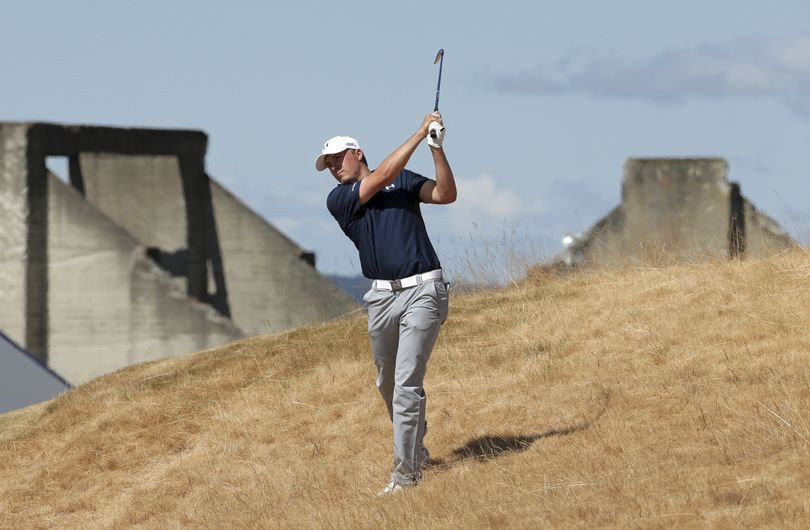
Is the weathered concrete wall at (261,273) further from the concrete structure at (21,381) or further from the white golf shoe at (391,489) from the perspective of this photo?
the white golf shoe at (391,489)

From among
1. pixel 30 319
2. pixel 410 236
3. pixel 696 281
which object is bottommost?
pixel 30 319

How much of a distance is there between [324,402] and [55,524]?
288cm

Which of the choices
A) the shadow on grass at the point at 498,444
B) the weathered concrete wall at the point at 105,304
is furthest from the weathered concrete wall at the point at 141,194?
the shadow on grass at the point at 498,444

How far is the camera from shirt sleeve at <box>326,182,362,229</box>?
32.0ft

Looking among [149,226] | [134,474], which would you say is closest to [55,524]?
[134,474]

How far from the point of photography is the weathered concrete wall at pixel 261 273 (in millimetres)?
29656

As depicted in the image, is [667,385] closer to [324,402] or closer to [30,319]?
[324,402]

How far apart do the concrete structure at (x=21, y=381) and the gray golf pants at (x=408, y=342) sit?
10.9 metres

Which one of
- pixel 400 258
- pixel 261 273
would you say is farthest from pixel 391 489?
pixel 261 273

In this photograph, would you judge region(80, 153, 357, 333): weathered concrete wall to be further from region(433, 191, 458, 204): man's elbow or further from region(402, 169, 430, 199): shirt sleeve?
region(433, 191, 458, 204): man's elbow

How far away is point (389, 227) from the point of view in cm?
971

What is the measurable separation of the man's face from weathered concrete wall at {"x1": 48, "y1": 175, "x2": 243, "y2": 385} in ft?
55.0

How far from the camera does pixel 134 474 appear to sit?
12.5 meters

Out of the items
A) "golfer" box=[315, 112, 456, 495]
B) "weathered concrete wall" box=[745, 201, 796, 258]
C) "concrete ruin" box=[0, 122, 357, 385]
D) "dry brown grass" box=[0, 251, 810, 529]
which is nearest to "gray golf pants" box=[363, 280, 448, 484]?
"golfer" box=[315, 112, 456, 495]
